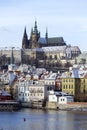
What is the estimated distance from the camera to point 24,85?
→ 6669cm

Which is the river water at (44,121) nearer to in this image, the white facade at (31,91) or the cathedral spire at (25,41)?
the white facade at (31,91)

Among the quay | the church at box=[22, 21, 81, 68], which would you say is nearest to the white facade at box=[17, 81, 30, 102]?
the quay

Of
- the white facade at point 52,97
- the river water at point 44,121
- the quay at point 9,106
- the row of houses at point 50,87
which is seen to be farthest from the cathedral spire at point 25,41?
the river water at point 44,121

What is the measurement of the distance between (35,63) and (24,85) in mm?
59364

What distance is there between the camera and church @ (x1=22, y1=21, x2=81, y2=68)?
426ft

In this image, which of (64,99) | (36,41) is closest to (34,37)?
(36,41)

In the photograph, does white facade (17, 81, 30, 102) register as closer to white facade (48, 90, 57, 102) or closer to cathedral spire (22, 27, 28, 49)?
white facade (48, 90, 57, 102)

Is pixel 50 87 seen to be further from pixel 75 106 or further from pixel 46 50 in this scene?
pixel 46 50

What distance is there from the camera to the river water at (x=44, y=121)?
136ft

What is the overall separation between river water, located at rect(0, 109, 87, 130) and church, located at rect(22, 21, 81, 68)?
2882 inches

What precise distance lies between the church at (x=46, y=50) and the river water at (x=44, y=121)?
73.2 meters

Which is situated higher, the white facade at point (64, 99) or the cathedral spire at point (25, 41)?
the cathedral spire at point (25, 41)

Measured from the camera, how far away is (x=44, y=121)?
45.6 meters

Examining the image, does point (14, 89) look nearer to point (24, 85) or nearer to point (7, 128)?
point (24, 85)
